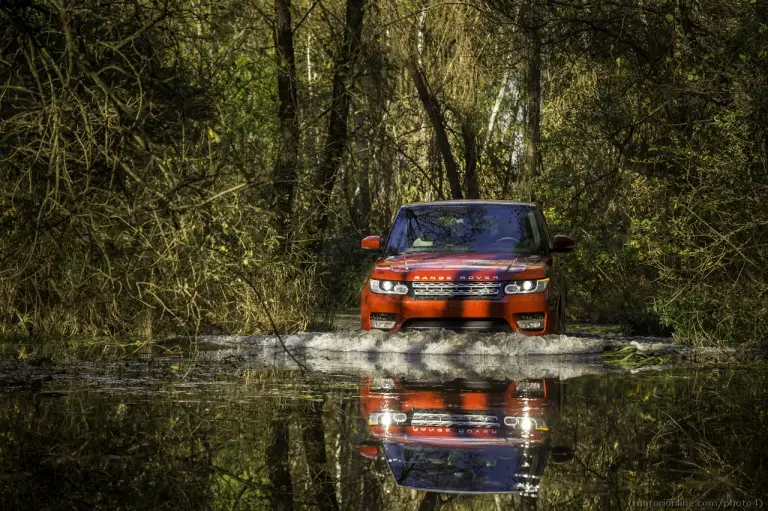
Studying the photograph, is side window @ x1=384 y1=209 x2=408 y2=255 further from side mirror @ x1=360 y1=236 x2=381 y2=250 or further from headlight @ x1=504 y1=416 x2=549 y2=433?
headlight @ x1=504 y1=416 x2=549 y2=433

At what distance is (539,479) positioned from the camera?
7188mm

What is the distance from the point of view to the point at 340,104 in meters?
22.8

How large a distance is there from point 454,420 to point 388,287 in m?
6.36

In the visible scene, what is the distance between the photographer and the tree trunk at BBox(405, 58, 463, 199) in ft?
87.8

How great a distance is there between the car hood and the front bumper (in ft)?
0.79

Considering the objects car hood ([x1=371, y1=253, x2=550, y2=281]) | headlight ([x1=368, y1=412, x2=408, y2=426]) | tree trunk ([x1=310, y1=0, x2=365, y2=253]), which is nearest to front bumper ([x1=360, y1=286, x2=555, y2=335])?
car hood ([x1=371, y1=253, x2=550, y2=281])

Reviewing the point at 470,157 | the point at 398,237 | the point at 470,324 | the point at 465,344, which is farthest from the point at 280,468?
the point at 470,157

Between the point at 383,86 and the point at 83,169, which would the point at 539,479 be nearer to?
the point at 83,169

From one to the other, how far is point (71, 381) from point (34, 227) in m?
2.65

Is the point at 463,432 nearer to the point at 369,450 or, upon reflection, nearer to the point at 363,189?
the point at 369,450

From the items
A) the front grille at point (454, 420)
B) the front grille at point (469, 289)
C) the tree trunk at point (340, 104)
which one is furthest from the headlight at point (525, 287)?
the tree trunk at point (340, 104)

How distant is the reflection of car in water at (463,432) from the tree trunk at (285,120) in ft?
28.4

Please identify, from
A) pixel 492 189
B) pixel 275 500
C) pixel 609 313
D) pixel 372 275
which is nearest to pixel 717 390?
pixel 372 275

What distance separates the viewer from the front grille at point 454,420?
9.31 metres
